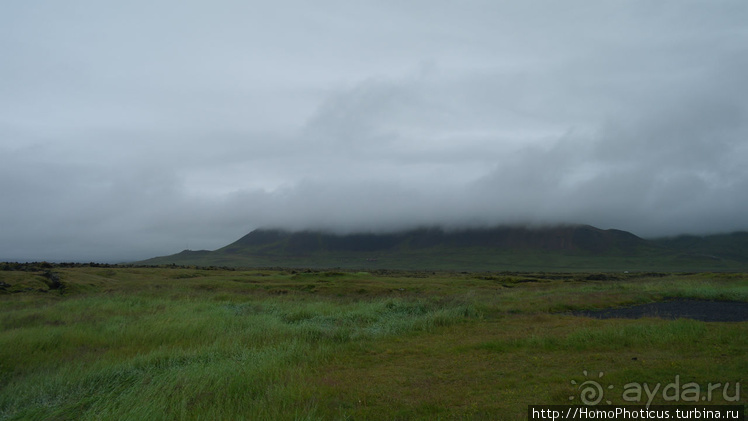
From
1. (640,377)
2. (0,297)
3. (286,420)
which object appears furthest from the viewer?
(0,297)

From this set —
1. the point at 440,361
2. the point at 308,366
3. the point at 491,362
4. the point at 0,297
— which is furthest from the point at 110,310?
the point at 491,362

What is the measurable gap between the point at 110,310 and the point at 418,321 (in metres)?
15.3

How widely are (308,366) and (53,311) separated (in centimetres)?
1518

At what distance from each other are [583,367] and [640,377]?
135 cm

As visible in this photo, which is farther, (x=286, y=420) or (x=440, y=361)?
(x=440, y=361)

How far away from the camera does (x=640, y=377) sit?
8.70 metres

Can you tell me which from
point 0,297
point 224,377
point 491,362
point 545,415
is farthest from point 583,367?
point 0,297

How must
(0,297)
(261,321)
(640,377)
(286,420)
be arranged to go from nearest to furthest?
1. (286,420)
2. (640,377)
3. (261,321)
4. (0,297)

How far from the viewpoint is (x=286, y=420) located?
23.4 feet

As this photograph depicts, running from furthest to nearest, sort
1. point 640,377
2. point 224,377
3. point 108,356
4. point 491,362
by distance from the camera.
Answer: point 108,356, point 491,362, point 224,377, point 640,377

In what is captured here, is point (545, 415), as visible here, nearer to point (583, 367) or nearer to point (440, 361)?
point (583, 367)

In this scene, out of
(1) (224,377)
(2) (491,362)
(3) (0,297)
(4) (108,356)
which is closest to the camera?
(1) (224,377)

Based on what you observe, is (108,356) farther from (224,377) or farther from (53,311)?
(53,311)

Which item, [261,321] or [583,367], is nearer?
[583,367]
